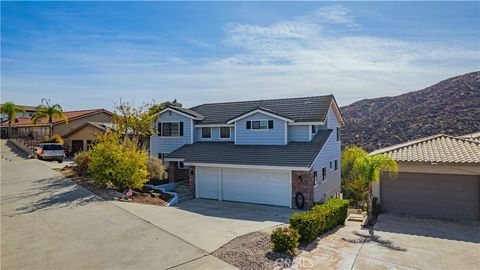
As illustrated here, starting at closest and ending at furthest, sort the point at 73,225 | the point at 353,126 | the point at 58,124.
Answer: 1. the point at 73,225
2. the point at 58,124
3. the point at 353,126

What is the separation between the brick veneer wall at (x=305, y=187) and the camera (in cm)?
1816

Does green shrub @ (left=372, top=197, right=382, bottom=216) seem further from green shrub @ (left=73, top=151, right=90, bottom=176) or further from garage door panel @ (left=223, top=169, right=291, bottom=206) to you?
green shrub @ (left=73, top=151, right=90, bottom=176)

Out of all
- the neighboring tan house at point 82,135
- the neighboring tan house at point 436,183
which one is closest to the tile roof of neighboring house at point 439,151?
the neighboring tan house at point 436,183

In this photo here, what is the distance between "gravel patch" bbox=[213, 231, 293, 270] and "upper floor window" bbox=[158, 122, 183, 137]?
54.6ft

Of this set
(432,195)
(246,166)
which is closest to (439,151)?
(432,195)

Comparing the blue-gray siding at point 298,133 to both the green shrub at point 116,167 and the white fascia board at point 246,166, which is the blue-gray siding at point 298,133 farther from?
the green shrub at point 116,167

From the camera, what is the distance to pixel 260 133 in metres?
22.5

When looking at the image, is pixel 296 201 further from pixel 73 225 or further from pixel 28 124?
pixel 28 124

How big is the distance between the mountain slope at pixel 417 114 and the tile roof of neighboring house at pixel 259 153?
3294 centimetres

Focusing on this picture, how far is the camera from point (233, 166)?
2008cm

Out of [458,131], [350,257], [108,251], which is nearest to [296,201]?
[350,257]

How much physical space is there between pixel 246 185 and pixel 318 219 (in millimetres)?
7992

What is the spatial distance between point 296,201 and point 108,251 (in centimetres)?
1097

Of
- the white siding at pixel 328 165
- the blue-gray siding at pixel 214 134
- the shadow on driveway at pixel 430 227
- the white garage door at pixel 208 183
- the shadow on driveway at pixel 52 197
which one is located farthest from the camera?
the blue-gray siding at pixel 214 134
